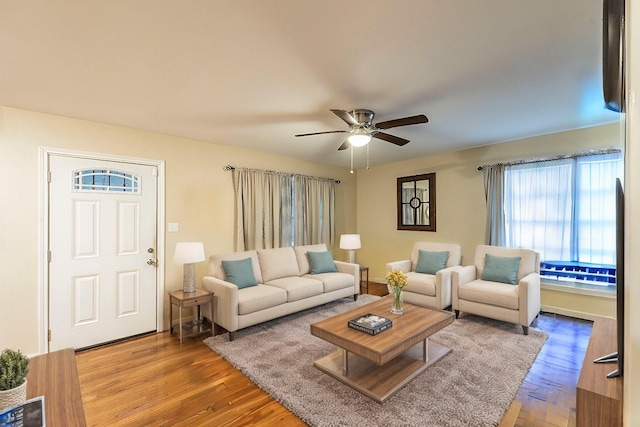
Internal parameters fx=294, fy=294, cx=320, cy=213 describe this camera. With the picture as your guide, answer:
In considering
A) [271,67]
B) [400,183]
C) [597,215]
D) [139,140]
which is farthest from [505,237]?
[139,140]

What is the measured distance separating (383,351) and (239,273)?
2216 mm

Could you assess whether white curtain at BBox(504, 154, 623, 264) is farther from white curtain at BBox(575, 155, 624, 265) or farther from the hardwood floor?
the hardwood floor

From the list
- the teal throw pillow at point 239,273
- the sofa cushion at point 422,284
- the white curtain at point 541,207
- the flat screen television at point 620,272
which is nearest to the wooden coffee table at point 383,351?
the sofa cushion at point 422,284

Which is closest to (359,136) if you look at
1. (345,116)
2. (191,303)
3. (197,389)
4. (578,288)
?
(345,116)

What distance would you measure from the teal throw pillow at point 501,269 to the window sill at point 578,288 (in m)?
0.65

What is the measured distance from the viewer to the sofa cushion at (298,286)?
12.3 feet

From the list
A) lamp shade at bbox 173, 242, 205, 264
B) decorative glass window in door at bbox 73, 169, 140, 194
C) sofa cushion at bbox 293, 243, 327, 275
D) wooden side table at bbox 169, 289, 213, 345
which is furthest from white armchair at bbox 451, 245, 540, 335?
decorative glass window in door at bbox 73, 169, 140, 194

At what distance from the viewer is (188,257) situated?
3.30 m

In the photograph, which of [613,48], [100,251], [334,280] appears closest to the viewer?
[613,48]

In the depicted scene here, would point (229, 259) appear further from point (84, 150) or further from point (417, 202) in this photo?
point (417, 202)

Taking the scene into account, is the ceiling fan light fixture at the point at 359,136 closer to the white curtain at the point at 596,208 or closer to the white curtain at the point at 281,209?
the white curtain at the point at 281,209

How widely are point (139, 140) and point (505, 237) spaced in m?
5.06

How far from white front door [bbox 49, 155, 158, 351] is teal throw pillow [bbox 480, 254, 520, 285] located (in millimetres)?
4296

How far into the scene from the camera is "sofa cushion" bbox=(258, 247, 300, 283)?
418cm
